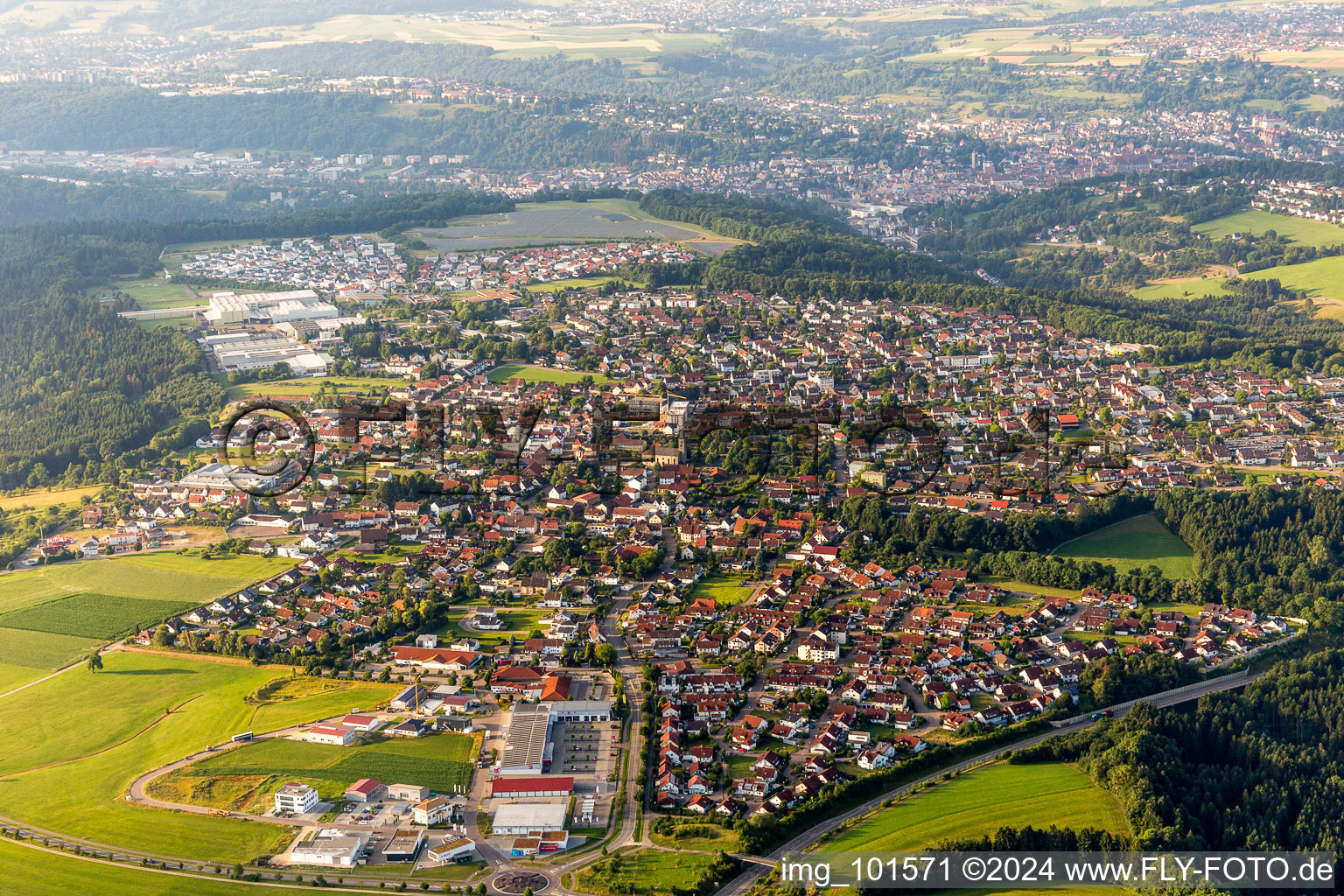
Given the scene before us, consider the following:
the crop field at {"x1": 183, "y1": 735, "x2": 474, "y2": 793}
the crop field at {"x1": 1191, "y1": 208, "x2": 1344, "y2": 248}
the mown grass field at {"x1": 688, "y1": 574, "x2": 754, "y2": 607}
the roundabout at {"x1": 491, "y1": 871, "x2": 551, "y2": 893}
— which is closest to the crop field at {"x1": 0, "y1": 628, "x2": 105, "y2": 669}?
the crop field at {"x1": 183, "y1": 735, "x2": 474, "y2": 793}

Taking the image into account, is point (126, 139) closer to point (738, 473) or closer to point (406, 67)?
point (406, 67)

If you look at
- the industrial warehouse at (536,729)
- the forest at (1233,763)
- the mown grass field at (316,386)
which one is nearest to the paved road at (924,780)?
the forest at (1233,763)

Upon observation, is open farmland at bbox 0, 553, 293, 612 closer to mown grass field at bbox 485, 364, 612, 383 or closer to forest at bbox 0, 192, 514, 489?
forest at bbox 0, 192, 514, 489

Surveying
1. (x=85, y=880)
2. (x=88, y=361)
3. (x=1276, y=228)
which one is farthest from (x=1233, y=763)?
(x=1276, y=228)

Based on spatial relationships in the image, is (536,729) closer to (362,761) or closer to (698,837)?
(362,761)

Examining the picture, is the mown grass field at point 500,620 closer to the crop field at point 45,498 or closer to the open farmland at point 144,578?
the open farmland at point 144,578
